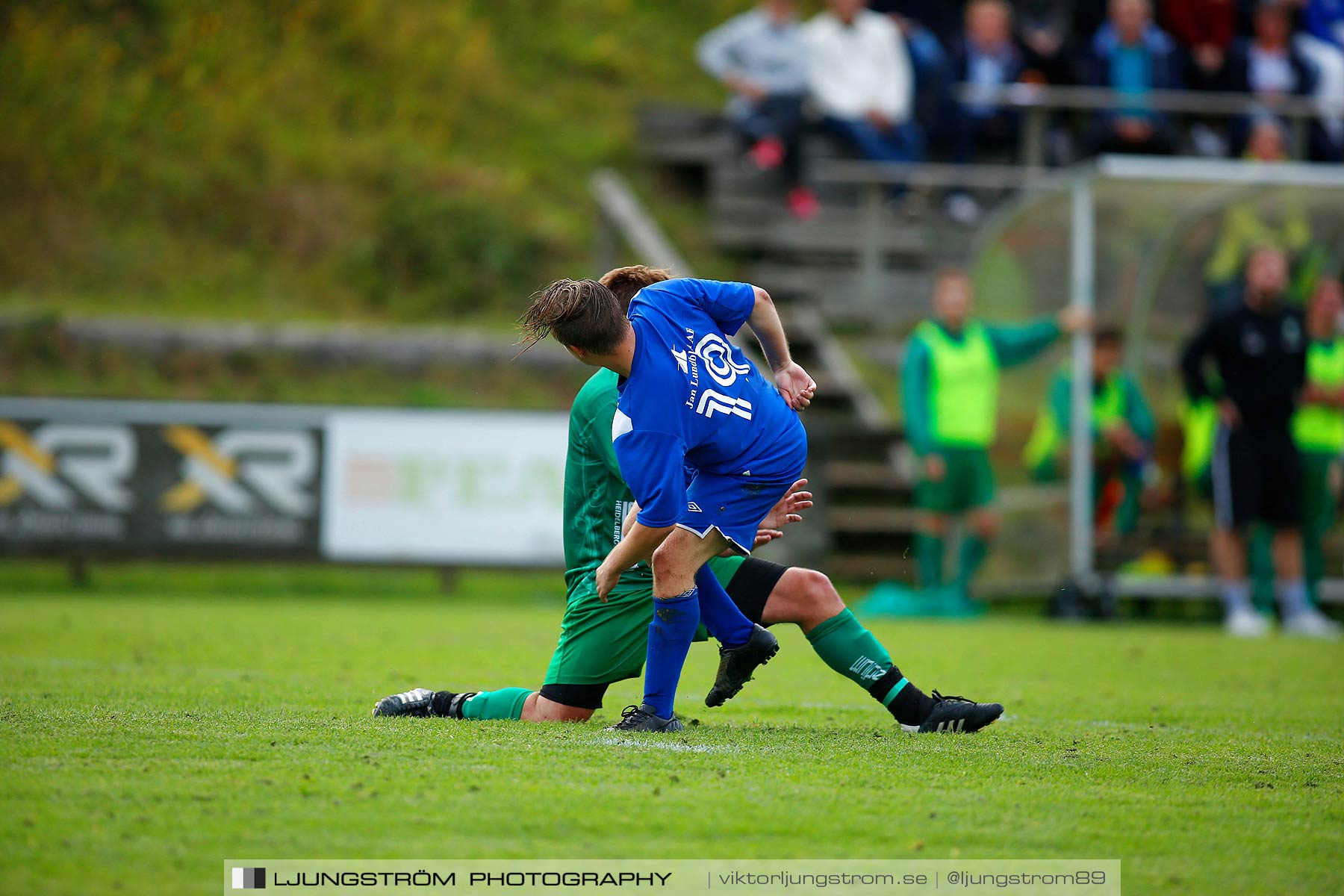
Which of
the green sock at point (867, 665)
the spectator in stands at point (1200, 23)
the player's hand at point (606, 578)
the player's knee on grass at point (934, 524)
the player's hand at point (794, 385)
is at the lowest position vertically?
the player's knee on grass at point (934, 524)

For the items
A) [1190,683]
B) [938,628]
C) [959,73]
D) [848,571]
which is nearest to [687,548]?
[1190,683]

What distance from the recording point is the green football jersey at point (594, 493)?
5.25m

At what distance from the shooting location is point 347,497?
1287cm

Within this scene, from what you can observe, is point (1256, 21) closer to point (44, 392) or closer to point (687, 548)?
point (44, 392)

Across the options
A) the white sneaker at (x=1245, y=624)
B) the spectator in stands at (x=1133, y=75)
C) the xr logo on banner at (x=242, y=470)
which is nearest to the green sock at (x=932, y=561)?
the white sneaker at (x=1245, y=624)

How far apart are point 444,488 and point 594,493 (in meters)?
7.76

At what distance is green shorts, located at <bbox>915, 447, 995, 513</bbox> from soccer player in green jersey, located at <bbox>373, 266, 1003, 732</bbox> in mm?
7057

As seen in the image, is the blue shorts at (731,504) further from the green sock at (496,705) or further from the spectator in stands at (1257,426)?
the spectator in stands at (1257,426)

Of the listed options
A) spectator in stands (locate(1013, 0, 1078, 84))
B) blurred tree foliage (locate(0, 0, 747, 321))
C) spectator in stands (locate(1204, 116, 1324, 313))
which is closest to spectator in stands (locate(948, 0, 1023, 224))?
spectator in stands (locate(1013, 0, 1078, 84))

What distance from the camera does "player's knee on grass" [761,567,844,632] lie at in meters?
5.28

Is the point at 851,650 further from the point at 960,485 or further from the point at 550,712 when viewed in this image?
the point at 960,485

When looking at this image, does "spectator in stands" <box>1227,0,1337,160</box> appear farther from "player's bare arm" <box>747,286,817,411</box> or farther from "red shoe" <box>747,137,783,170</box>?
"player's bare arm" <box>747,286,817,411</box>

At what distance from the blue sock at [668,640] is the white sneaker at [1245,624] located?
7301 mm

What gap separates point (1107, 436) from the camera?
12.7 meters
